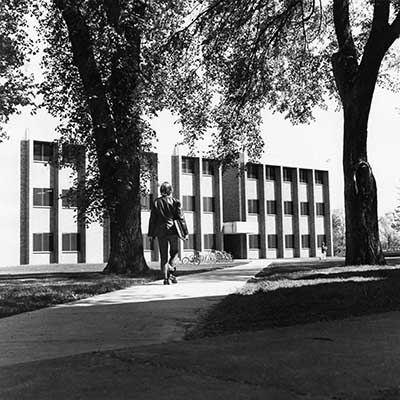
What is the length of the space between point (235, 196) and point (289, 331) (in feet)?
166

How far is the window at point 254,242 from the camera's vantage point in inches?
2190

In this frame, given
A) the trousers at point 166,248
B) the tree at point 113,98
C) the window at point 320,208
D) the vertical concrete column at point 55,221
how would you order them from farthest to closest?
the window at point 320,208, the vertical concrete column at point 55,221, the tree at point 113,98, the trousers at point 166,248

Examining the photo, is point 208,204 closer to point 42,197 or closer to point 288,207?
point 288,207

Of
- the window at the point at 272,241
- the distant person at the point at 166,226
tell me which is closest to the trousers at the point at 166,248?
the distant person at the point at 166,226

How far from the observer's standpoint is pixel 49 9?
56.8 ft

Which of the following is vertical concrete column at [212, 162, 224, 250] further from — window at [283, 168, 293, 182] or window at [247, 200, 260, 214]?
window at [283, 168, 293, 182]

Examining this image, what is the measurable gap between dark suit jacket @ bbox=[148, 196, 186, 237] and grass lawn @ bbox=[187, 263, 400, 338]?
83.6 inches

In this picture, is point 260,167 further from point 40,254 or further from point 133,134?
point 133,134

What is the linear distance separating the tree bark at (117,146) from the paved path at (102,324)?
20.1ft

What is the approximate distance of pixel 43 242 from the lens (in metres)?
41.7

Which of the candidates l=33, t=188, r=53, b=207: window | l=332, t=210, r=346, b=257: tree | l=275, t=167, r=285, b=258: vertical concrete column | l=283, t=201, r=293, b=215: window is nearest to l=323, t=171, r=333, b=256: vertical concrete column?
l=283, t=201, r=293, b=215: window

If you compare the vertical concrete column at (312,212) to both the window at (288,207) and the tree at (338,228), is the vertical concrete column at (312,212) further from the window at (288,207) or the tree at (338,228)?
the tree at (338,228)

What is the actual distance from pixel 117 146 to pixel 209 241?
37.6 metres

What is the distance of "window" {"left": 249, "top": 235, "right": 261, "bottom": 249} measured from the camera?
55.6 m
